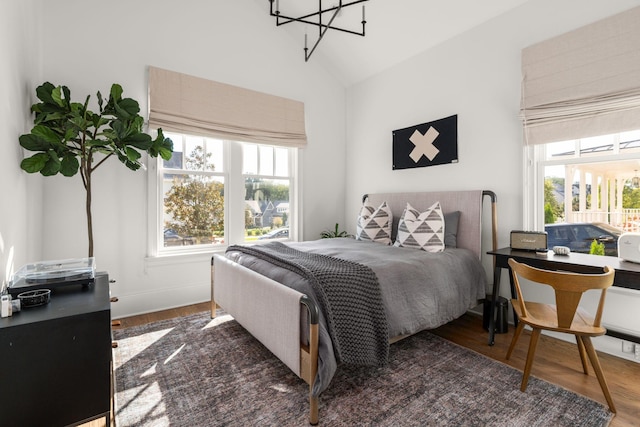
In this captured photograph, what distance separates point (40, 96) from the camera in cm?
231

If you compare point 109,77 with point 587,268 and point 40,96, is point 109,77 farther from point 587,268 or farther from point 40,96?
point 587,268

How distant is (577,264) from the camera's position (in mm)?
2070

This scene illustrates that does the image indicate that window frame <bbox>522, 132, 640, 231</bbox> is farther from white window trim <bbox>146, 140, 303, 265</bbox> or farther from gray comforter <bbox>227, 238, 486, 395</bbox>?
white window trim <bbox>146, 140, 303, 265</bbox>

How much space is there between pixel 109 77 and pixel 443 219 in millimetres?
3557

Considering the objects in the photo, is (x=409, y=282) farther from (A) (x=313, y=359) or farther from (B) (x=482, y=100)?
(B) (x=482, y=100)

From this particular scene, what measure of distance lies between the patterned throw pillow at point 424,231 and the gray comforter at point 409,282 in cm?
11

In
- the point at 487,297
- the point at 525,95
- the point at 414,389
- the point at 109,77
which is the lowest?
the point at 414,389

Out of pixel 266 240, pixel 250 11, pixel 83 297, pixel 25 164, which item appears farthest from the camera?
pixel 266 240

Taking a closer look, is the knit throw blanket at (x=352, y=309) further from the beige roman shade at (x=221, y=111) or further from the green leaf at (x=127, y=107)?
the beige roman shade at (x=221, y=111)

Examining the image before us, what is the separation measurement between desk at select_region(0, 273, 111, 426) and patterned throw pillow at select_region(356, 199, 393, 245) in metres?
2.65

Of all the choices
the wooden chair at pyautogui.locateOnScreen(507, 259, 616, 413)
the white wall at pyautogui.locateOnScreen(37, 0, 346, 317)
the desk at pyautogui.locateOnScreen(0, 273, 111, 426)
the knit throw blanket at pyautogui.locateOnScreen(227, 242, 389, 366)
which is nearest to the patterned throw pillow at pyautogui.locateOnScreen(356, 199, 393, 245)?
the knit throw blanket at pyautogui.locateOnScreen(227, 242, 389, 366)

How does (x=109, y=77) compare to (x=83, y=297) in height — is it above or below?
above

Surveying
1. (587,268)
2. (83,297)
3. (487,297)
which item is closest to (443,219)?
(487,297)

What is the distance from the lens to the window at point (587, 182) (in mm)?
2391
